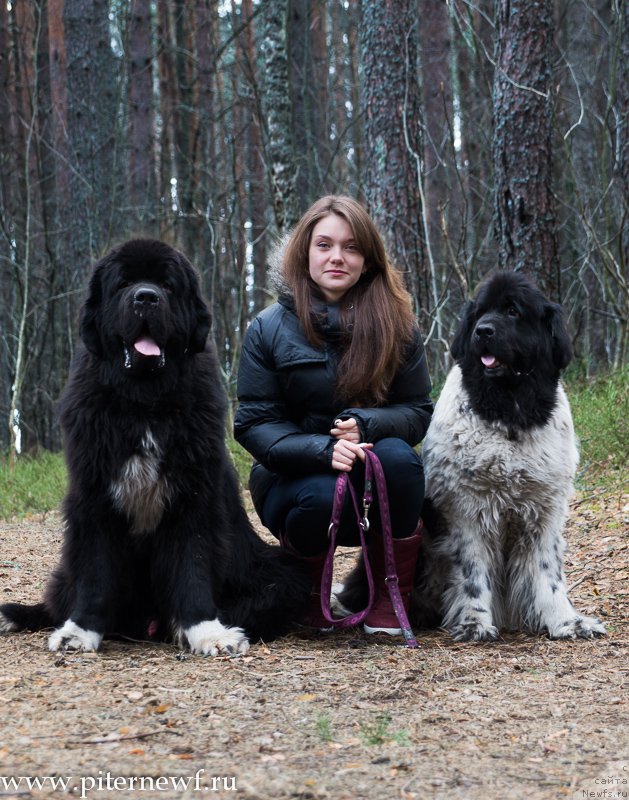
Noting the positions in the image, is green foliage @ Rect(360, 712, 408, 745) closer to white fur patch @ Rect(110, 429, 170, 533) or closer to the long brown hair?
white fur patch @ Rect(110, 429, 170, 533)

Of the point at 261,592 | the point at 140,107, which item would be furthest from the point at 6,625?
the point at 140,107

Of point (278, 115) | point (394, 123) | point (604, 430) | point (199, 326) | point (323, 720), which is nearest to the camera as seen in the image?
point (323, 720)

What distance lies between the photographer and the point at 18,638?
375 cm

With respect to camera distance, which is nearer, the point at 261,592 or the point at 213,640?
the point at 213,640

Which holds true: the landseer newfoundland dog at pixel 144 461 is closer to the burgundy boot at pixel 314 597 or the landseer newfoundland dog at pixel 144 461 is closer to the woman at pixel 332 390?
the woman at pixel 332 390

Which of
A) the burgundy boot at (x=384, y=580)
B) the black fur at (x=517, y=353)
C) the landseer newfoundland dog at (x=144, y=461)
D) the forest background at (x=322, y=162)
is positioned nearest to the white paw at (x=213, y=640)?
the landseer newfoundland dog at (x=144, y=461)

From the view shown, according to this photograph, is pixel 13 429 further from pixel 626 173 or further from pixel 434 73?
pixel 434 73

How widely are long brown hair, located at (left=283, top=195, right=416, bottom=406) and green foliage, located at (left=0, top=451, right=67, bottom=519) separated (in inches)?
167

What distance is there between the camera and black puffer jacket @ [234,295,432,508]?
3.90m

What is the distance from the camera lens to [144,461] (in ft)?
11.5

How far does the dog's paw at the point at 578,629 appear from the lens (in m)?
3.81

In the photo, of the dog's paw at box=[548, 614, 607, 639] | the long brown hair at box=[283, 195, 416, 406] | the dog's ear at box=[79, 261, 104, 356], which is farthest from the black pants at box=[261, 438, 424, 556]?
the dog's ear at box=[79, 261, 104, 356]

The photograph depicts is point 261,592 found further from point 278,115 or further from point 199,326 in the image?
point 278,115

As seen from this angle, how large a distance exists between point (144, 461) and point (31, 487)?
4.86 meters
